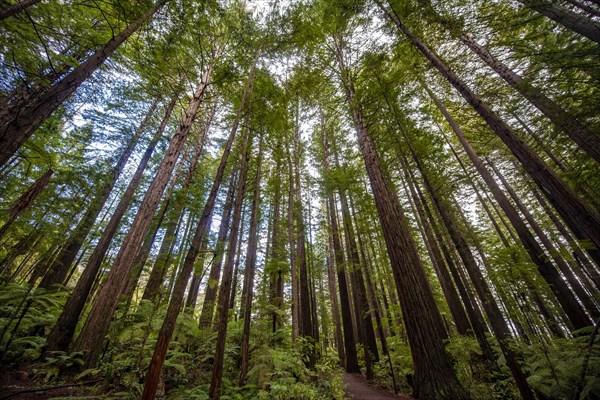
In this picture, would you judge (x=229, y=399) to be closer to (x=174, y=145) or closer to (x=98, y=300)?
(x=98, y=300)

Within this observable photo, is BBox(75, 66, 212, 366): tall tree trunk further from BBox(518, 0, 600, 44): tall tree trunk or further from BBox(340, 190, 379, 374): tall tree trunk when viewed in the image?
BBox(518, 0, 600, 44): tall tree trunk

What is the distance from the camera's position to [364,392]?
6.69m

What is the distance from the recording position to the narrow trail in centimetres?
607

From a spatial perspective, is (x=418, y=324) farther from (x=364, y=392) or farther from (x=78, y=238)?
(x=78, y=238)

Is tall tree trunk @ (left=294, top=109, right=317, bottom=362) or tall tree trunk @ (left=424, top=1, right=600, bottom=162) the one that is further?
tall tree trunk @ (left=294, top=109, right=317, bottom=362)

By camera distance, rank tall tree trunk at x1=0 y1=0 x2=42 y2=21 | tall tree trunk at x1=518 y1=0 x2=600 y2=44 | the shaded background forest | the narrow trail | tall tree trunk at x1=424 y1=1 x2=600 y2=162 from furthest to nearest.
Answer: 1. the narrow trail
2. tall tree trunk at x1=424 y1=1 x2=600 y2=162
3. tall tree trunk at x1=518 y1=0 x2=600 y2=44
4. the shaded background forest
5. tall tree trunk at x1=0 y1=0 x2=42 y2=21

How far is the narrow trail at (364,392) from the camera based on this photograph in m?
6.07

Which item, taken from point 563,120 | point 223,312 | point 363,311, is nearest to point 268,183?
point 223,312

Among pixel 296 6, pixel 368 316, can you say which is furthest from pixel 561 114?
pixel 368 316

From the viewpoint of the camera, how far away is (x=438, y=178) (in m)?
8.45

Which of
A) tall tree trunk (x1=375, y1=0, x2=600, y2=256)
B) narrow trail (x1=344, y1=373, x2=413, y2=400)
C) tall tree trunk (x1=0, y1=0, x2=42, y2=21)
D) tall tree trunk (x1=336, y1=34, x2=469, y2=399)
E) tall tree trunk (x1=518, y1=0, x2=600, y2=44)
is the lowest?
narrow trail (x1=344, y1=373, x2=413, y2=400)

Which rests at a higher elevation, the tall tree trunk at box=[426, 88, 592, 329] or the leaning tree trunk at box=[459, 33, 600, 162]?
the leaning tree trunk at box=[459, 33, 600, 162]

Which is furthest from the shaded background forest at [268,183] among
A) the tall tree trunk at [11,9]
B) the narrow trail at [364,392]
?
the narrow trail at [364,392]

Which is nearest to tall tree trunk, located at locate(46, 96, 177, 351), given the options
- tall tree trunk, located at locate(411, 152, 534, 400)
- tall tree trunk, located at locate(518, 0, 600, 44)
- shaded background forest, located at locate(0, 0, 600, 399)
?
shaded background forest, located at locate(0, 0, 600, 399)
